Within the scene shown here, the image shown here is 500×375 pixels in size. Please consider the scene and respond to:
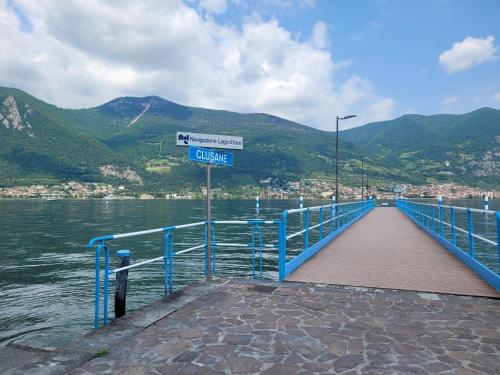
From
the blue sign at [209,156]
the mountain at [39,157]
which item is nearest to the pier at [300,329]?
the blue sign at [209,156]

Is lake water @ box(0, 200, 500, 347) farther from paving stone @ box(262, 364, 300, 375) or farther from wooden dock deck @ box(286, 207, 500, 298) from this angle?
wooden dock deck @ box(286, 207, 500, 298)

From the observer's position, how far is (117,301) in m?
6.82

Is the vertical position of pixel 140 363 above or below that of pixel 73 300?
above

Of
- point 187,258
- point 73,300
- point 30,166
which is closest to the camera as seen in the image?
point 73,300

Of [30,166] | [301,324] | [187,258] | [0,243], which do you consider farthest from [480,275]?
[30,166]

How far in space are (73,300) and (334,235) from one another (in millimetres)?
9907

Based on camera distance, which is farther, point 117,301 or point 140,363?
point 117,301

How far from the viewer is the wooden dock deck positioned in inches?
291

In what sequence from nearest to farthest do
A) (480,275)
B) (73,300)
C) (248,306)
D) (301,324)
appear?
(301,324), (248,306), (480,275), (73,300)

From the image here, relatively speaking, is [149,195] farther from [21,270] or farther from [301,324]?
[301,324]

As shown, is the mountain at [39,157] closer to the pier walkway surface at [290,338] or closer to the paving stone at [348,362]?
the pier walkway surface at [290,338]

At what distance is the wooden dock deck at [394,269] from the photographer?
7.40 meters

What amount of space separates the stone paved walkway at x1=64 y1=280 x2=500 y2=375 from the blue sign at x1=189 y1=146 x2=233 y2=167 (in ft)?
8.29

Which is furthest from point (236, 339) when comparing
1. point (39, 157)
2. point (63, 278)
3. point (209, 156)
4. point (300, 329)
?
point (39, 157)
